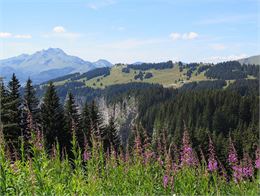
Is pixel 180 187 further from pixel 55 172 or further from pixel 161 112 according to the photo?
pixel 161 112

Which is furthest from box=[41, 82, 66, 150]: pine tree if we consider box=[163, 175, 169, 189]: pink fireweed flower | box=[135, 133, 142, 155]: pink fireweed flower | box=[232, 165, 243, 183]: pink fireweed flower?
box=[163, 175, 169, 189]: pink fireweed flower

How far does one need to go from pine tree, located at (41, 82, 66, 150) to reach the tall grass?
36.4 meters

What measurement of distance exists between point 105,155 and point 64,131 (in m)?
38.5

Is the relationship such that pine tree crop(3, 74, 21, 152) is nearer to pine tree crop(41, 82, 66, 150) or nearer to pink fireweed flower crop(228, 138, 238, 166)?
pine tree crop(41, 82, 66, 150)

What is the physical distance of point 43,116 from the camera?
4741 cm

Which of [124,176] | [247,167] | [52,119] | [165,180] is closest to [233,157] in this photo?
[247,167]

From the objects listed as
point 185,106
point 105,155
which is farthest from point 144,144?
point 185,106

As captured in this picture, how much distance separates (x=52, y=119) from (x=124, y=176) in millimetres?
39796

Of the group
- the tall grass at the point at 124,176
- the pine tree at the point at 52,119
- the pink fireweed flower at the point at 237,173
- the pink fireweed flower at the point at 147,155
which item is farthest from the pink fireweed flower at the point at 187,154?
the pine tree at the point at 52,119

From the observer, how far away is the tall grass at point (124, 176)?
6898 millimetres

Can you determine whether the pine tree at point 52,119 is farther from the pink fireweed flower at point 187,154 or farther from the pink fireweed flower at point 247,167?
the pink fireweed flower at point 187,154

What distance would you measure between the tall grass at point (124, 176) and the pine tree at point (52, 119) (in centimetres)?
3644

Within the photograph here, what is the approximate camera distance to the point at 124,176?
8.14m

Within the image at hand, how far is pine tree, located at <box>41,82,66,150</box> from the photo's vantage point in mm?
45125
